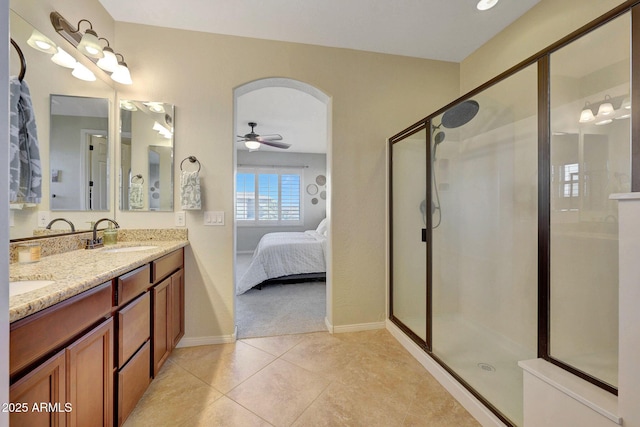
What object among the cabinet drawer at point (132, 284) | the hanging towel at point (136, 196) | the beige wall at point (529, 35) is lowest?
the cabinet drawer at point (132, 284)

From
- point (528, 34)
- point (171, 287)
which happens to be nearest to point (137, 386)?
point (171, 287)

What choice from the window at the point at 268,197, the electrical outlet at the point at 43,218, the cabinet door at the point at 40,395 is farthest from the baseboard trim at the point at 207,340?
the window at the point at 268,197

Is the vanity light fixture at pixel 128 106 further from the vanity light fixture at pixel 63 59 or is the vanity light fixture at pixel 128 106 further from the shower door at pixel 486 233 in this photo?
the shower door at pixel 486 233

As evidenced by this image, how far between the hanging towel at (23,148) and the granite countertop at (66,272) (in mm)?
356

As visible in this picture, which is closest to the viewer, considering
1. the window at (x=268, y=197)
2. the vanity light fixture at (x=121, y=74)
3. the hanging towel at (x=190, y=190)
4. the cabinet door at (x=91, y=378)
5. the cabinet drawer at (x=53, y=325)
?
the cabinet drawer at (x=53, y=325)

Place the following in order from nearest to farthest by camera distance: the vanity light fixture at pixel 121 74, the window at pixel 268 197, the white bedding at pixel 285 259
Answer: the vanity light fixture at pixel 121 74
the white bedding at pixel 285 259
the window at pixel 268 197

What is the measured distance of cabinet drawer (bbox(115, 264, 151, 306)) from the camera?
120cm

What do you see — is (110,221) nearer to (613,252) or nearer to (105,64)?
(105,64)

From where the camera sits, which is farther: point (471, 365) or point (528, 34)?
point (528, 34)

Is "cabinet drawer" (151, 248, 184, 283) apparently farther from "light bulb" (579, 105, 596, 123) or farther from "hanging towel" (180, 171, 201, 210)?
"light bulb" (579, 105, 596, 123)

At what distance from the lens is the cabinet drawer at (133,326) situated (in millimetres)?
1213

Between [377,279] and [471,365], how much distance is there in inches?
38.8

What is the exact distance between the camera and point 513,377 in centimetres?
155

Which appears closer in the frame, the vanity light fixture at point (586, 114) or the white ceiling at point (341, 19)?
the vanity light fixture at point (586, 114)
